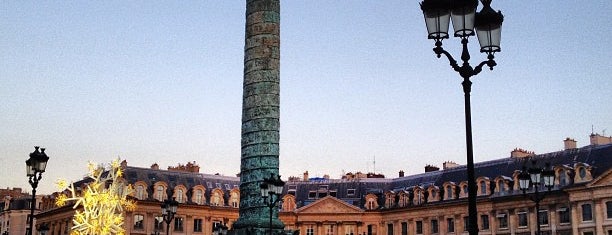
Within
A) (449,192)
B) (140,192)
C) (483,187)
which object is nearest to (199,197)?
(140,192)

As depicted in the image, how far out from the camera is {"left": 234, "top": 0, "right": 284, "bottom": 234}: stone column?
80.6 ft

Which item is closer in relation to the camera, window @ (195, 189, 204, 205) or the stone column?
the stone column

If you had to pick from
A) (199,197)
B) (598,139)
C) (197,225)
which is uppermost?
(598,139)

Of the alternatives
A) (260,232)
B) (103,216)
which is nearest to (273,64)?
(260,232)

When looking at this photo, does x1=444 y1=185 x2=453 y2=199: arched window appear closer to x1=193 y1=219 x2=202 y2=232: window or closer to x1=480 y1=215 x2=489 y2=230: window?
x1=480 y1=215 x2=489 y2=230: window

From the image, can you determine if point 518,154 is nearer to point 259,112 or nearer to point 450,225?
point 450,225

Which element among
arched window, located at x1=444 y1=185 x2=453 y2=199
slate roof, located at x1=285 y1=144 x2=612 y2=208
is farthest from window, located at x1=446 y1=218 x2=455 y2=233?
slate roof, located at x1=285 y1=144 x2=612 y2=208

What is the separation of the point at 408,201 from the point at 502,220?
27.0ft

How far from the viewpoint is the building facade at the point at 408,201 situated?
146 feet

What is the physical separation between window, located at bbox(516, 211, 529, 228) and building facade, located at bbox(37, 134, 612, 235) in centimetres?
6

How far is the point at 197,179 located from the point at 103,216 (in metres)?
33.4

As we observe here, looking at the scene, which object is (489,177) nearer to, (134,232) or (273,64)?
(134,232)

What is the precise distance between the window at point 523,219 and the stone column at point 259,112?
2633cm

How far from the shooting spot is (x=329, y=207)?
5762 centimetres
